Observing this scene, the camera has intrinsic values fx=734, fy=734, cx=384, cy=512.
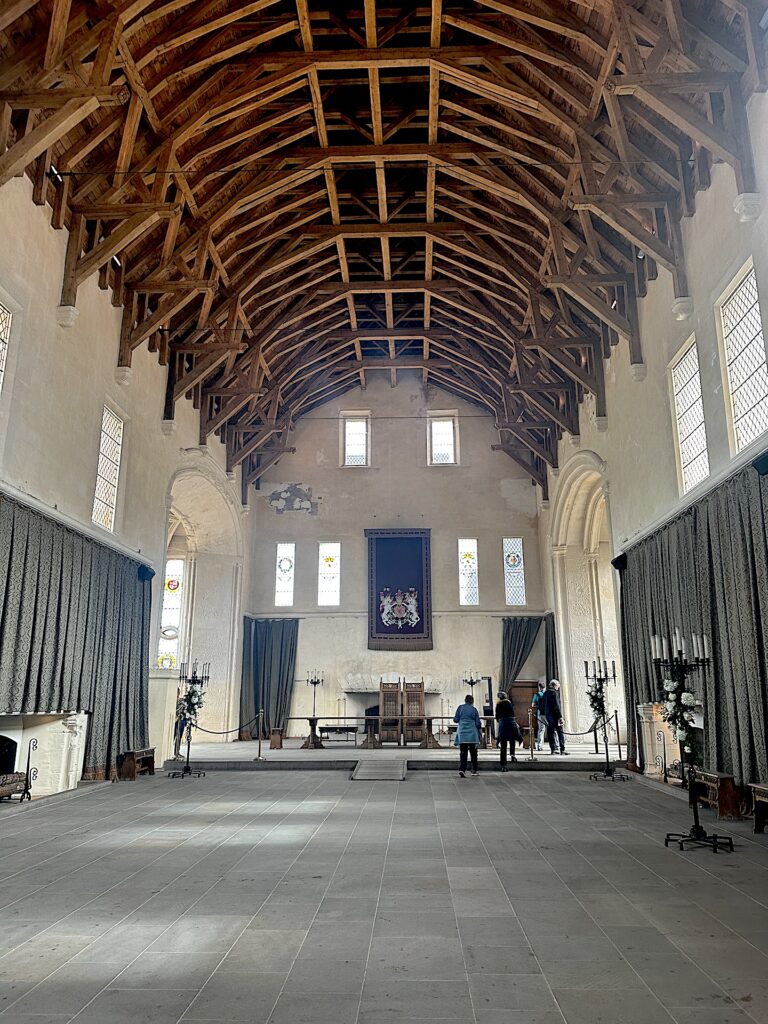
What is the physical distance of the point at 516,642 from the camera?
18.3m

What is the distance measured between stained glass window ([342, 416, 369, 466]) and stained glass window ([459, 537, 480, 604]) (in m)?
3.56

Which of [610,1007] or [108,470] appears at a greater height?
[108,470]

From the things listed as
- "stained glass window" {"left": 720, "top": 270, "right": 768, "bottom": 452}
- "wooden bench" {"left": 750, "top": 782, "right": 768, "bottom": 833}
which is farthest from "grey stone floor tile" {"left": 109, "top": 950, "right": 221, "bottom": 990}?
"stained glass window" {"left": 720, "top": 270, "right": 768, "bottom": 452}

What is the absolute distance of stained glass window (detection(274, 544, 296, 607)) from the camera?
62.8 ft

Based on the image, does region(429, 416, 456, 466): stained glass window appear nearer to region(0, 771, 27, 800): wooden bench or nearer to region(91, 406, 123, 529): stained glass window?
region(91, 406, 123, 529): stained glass window

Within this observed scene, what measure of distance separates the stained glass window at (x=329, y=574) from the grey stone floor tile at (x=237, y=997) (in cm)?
1591

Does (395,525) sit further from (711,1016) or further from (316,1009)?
(711,1016)

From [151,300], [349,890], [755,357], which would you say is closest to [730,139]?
[755,357]

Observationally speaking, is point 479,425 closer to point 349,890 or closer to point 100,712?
point 100,712

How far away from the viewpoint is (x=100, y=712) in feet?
33.4

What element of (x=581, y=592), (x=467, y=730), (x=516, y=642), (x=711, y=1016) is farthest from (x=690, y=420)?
(x=516, y=642)

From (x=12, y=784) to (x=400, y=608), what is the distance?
1150 cm

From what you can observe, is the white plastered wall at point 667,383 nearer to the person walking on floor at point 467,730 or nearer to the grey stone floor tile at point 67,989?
the person walking on floor at point 467,730

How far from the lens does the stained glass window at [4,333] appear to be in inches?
308
